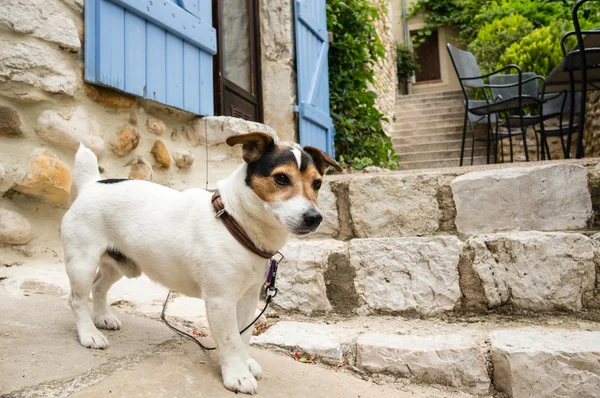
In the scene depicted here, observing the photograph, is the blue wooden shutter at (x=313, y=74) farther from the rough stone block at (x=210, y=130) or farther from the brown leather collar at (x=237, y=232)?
the brown leather collar at (x=237, y=232)

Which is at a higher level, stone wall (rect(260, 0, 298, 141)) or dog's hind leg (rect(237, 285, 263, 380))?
stone wall (rect(260, 0, 298, 141))

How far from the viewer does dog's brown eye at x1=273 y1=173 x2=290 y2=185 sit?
5.33ft

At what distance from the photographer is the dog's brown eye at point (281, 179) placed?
1.62m

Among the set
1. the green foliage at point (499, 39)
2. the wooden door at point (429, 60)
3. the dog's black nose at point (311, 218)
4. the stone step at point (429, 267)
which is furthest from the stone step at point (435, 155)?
the wooden door at point (429, 60)

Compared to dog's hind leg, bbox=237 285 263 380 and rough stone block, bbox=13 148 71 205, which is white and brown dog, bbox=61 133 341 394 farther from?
rough stone block, bbox=13 148 71 205

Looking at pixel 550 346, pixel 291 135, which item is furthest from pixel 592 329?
pixel 291 135

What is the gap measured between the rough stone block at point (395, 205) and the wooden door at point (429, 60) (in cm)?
1508

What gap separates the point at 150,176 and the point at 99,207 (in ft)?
4.26

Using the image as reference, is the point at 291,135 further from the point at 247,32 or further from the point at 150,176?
the point at 150,176

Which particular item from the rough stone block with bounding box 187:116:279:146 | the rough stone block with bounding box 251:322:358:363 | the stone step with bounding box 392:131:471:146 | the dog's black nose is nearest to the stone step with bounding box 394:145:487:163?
the stone step with bounding box 392:131:471:146

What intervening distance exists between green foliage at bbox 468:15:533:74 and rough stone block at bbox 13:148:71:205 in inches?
360

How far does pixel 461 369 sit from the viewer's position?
194 centimetres

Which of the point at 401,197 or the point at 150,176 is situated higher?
the point at 150,176

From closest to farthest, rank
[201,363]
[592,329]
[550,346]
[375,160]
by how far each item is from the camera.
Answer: [201,363] < [550,346] < [592,329] < [375,160]
